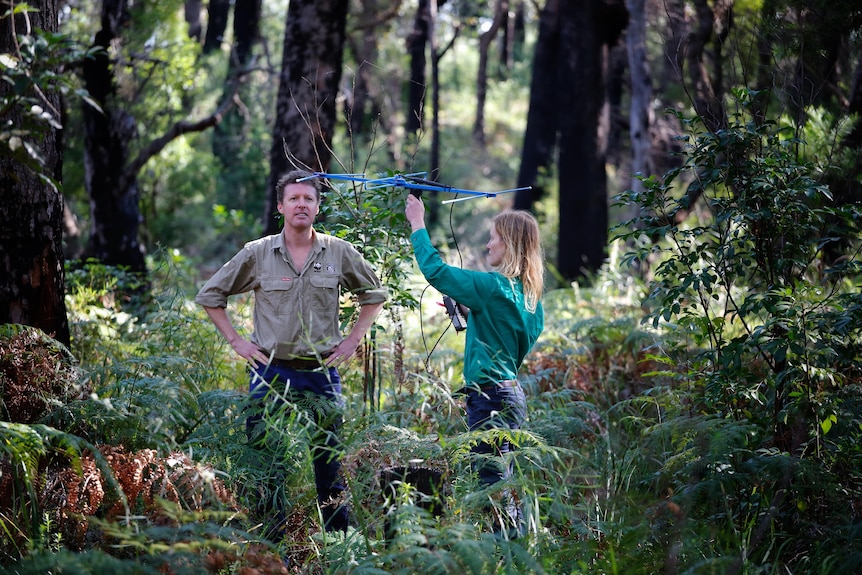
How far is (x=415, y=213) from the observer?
16.7 ft

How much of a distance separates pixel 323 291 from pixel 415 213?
690mm

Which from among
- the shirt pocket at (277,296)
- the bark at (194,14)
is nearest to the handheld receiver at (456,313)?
the shirt pocket at (277,296)

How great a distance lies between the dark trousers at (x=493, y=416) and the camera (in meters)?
4.70

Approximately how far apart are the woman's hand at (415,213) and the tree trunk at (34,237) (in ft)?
7.13

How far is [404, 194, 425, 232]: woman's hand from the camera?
5.05 meters

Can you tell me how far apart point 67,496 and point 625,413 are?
13.9 feet

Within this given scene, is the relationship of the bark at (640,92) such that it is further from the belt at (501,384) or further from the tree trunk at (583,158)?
the belt at (501,384)

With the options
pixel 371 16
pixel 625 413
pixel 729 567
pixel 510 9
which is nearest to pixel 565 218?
pixel 625 413

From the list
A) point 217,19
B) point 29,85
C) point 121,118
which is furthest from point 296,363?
point 217,19

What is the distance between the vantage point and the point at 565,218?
15672 mm

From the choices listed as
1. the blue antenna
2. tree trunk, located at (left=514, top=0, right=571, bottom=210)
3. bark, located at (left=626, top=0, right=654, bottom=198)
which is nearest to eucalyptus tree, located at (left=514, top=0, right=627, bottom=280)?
bark, located at (left=626, top=0, right=654, bottom=198)

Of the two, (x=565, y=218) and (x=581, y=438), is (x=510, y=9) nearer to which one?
(x=565, y=218)

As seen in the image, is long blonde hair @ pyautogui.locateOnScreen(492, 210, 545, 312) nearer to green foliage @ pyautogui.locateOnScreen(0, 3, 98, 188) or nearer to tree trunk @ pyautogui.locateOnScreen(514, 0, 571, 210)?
green foliage @ pyautogui.locateOnScreen(0, 3, 98, 188)

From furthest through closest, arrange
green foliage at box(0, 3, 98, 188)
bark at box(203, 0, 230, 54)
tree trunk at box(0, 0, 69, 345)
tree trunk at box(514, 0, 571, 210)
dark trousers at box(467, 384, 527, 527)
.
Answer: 1. bark at box(203, 0, 230, 54)
2. tree trunk at box(514, 0, 571, 210)
3. tree trunk at box(0, 0, 69, 345)
4. dark trousers at box(467, 384, 527, 527)
5. green foliage at box(0, 3, 98, 188)
